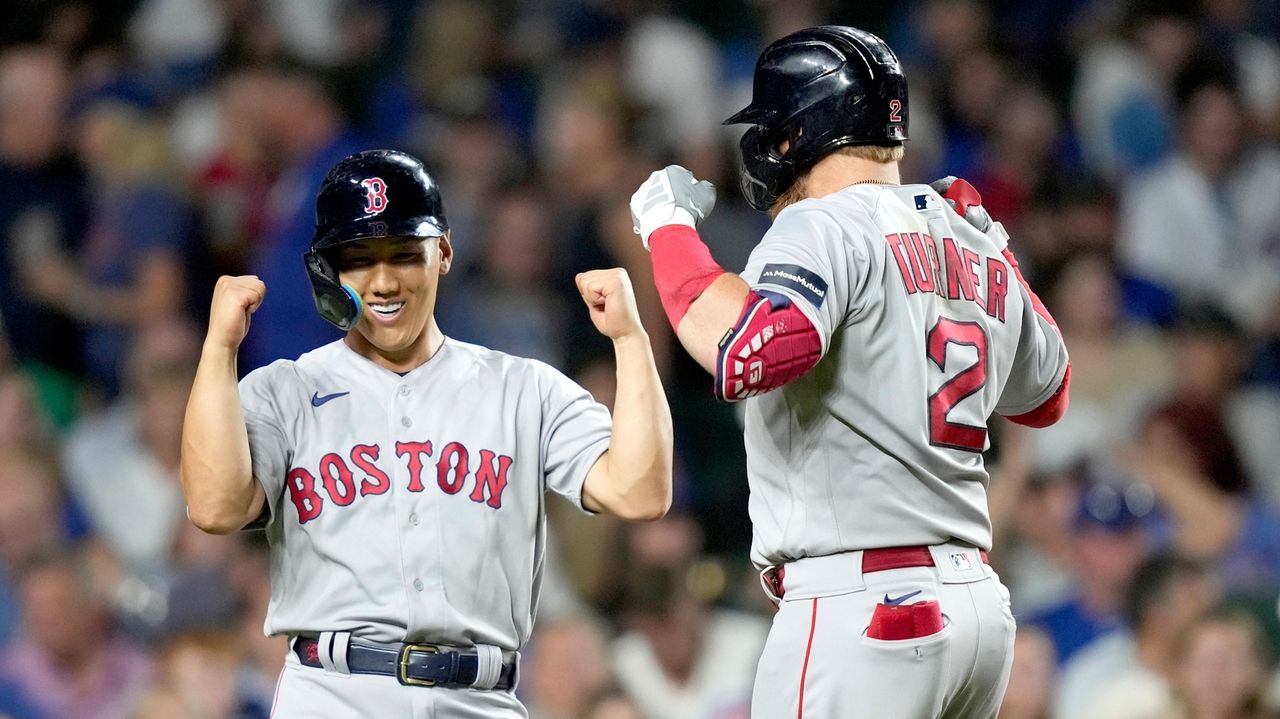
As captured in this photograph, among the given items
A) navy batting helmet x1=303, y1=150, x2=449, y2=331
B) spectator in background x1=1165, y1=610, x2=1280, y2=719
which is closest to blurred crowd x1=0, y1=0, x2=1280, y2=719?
spectator in background x1=1165, y1=610, x2=1280, y2=719

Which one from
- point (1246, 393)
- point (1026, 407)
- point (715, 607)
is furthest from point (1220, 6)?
point (1026, 407)

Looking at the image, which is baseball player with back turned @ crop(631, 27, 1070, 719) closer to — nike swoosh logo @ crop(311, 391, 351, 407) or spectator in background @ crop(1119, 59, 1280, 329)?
nike swoosh logo @ crop(311, 391, 351, 407)

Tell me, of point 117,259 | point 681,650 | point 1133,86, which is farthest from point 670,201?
point 1133,86

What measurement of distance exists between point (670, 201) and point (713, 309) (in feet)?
1.01

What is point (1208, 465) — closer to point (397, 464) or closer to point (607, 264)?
point (607, 264)

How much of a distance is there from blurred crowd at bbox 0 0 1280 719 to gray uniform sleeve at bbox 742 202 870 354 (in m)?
2.55

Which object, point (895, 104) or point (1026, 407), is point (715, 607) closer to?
point (1026, 407)

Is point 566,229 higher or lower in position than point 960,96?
lower

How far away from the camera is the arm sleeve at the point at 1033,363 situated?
10.3ft

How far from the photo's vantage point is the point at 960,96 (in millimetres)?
7754

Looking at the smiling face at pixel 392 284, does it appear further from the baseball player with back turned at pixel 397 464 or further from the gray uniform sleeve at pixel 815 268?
the gray uniform sleeve at pixel 815 268

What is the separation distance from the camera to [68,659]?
537 centimetres

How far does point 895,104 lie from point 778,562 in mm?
868

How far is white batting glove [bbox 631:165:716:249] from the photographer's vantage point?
9.64ft
